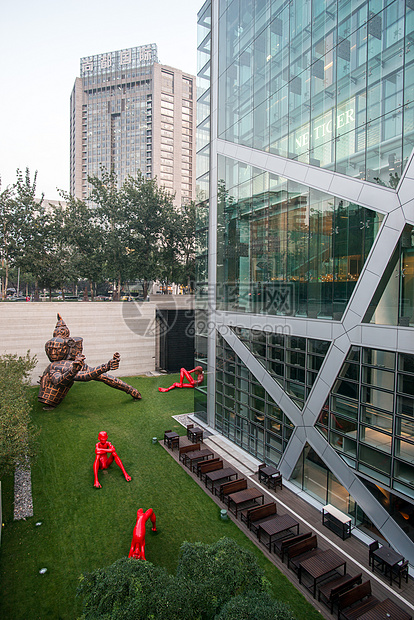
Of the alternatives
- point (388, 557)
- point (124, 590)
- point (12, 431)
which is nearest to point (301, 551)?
point (388, 557)

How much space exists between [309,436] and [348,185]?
323 inches

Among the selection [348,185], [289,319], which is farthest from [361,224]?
[289,319]

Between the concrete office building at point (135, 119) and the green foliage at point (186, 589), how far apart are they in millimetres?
95400

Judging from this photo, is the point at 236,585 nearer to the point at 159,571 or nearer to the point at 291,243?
the point at 159,571

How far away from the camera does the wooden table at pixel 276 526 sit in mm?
10039

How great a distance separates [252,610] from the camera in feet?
17.6

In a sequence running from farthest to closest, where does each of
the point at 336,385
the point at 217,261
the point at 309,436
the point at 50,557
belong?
the point at 217,261 → the point at 309,436 → the point at 336,385 → the point at 50,557

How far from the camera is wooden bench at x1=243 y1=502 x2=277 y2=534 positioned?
1089cm

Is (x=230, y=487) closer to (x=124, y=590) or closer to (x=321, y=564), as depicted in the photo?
(x=321, y=564)

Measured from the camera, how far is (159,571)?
635 cm

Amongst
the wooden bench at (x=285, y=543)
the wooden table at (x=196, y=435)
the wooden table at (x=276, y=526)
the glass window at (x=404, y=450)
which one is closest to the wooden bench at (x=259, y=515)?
the wooden table at (x=276, y=526)

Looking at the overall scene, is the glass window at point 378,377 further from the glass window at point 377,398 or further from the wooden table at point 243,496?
the wooden table at point 243,496

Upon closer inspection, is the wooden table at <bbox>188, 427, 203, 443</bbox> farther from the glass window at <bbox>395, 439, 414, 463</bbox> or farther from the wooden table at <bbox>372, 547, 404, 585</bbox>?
the glass window at <bbox>395, 439, 414, 463</bbox>

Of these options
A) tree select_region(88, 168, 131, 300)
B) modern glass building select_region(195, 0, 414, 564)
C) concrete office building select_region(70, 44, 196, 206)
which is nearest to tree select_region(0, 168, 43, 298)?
tree select_region(88, 168, 131, 300)
